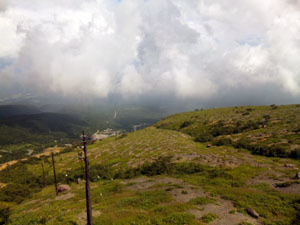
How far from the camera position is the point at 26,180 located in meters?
84.5

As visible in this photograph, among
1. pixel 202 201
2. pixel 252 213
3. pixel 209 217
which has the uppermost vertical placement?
pixel 252 213

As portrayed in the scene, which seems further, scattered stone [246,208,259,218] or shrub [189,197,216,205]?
shrub [189,197,216,205]

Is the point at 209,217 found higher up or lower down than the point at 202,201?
higher up

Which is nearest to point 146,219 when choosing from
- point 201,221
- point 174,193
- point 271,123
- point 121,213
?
point 121,213

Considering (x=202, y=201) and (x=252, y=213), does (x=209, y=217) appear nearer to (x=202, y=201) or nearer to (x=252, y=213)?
(x=252, y=213)

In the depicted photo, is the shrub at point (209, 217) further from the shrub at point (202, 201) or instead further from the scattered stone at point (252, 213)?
the shrub at point (202, 201)

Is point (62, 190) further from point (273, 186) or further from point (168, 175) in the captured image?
point (273, 186)

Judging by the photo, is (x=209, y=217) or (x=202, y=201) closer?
(x=209, y=217)

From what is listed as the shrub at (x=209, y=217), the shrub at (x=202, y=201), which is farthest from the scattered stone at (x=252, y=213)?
the shrub at (x=202, y=201)

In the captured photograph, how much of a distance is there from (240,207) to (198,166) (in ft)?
77.9

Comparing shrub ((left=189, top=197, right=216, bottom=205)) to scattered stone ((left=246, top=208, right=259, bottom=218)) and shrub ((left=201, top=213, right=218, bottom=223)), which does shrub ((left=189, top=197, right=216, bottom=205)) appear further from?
scattered stone ((left=246, top=208, right=259, bottom=218))

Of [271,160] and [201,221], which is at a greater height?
[201,221]

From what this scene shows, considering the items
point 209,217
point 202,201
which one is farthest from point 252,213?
point 202,201

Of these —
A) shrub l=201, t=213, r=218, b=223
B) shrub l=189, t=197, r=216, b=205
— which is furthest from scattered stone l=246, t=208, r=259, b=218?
shrub l=189, t=197, r=216, b=205
